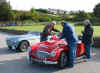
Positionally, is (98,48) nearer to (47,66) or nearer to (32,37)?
(32,37)

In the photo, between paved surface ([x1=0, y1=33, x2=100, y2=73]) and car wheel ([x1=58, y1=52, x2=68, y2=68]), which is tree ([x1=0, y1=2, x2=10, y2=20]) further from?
car wheel ([x1=58, y1=52, x2=68, y2=68])

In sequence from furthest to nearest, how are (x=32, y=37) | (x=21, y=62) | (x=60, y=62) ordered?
(x=32, y=37)
(x=21, y=62)
(x=60, y=62)

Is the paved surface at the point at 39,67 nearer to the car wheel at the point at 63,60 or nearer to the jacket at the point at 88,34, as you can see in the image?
the car wheel at the point at 63,60

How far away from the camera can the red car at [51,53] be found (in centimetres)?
668

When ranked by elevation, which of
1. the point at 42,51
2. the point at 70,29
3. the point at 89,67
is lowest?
the point at 89,67

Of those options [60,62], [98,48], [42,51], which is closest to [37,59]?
[42,51]

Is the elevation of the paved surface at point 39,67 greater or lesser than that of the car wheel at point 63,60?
lesser

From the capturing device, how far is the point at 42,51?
6863 millimetres

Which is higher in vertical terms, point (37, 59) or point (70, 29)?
point (70, 29)

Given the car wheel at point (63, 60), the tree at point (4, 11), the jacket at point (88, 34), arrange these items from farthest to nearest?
the tree at point (4, 11) → the jacket at point (88, 34) → the car wheel at point (63, 60)

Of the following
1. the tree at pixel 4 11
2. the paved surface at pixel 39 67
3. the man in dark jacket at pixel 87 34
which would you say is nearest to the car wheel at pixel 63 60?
the paved surface at pixel 39 67

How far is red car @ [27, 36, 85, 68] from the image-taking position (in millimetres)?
6676

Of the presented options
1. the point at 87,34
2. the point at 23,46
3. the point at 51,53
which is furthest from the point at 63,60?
the point at 23,46

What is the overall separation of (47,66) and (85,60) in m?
1.83
